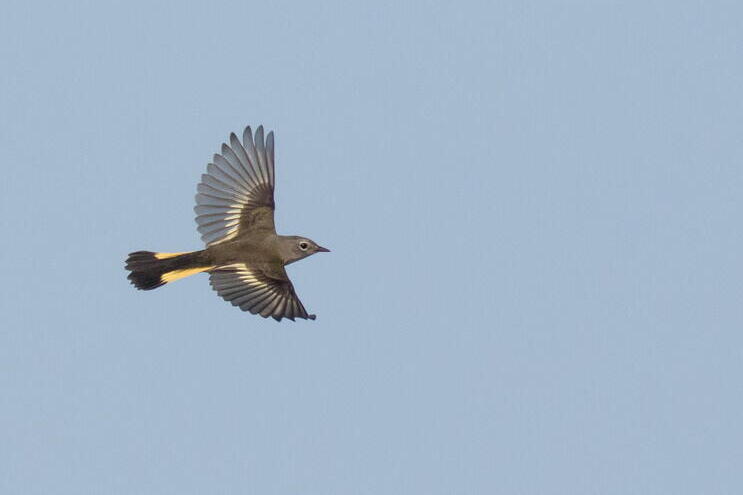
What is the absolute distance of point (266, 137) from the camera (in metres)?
12.8

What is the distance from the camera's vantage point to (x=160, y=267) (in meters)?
12.3

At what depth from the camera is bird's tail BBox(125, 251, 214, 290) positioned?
12.2 meters

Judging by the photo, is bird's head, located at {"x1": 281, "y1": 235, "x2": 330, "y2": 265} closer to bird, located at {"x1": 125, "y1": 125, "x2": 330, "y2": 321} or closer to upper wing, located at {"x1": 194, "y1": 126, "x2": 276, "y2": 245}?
bird, located at {"x1": 125, "y1": 125, "x2": 330, "y2": 321}

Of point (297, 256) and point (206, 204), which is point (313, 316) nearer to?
point (297, 256)

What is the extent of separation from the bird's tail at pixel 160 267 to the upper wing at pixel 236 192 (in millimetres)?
487

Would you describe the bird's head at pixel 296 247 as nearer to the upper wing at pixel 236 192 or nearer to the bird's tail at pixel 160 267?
the upper wing at pixel 236 192

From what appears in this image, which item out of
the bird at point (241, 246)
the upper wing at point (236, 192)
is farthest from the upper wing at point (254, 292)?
the upper wing at point (236, 192)

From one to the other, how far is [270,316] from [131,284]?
1581 mm

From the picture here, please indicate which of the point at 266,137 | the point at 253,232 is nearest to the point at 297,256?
the point at 253,232

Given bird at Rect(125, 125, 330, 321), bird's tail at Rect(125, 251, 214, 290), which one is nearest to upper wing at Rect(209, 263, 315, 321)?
bird at Rect(125, 125, 330, 321)

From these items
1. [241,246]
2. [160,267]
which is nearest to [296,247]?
[241,246]

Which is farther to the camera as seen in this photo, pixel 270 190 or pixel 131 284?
pixel 270 190

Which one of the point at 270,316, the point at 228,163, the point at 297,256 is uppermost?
the point at 228,163

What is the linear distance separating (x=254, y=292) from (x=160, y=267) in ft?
3.58
